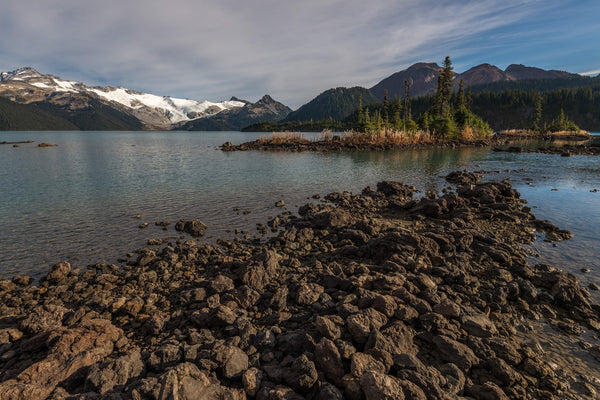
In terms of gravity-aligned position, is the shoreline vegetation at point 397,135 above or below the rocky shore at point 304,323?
above

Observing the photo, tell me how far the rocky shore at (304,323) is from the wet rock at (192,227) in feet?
5.21

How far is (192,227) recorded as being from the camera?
14.9 m

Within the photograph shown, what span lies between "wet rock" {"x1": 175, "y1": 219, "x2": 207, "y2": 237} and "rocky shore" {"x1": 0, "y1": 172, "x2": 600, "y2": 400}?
1.59 meters

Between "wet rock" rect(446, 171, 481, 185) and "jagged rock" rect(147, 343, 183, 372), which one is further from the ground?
"wet rock" rect(446, 171, 481, 185)

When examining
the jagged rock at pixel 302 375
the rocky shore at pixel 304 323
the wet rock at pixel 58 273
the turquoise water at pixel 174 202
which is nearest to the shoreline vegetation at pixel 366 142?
the turquoise water at pixel 174 202

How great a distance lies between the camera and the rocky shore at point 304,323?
16.4 ft

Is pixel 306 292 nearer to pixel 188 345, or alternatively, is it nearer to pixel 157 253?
pixel 188 345

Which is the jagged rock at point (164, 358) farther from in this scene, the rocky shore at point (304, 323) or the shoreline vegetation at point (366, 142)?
the shoreline vegetation at point (366, 142)

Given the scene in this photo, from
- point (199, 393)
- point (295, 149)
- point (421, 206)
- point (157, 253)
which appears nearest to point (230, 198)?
point (157, 253)

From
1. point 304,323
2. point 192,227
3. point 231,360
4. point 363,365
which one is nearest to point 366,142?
point 192,227

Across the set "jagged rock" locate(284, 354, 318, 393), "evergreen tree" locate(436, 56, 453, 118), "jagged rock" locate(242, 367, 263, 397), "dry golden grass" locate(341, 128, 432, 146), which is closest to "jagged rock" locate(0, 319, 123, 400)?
"jagged rock" locate(242, 367, 263, 397)

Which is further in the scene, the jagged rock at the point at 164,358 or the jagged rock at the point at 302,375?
the jagged rock at the point at 164,358

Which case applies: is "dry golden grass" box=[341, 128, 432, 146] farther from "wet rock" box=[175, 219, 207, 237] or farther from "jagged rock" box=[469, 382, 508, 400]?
"jagged rock" box=[469, 382, 508, 400]

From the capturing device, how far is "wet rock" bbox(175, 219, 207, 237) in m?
14.6
